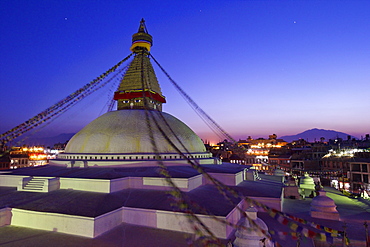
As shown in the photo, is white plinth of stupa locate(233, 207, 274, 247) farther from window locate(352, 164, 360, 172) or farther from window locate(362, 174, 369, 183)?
window locate(352, 164, 360, 172)

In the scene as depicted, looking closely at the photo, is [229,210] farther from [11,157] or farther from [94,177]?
[11,157]

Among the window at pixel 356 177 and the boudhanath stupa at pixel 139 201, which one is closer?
the boudhanath stupa at pixel 139 201

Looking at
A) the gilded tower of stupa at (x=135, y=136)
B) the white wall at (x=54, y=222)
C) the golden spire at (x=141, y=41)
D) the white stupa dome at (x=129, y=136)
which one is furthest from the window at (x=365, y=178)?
the white wall at (x=54, y=222)

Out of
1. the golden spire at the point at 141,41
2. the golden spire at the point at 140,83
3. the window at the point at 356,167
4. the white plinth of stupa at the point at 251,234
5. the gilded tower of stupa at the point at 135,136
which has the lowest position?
the window at the point at 356,167

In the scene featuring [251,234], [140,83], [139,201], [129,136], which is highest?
[140,83]

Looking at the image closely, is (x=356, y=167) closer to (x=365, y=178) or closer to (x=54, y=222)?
(x=365, y=178)

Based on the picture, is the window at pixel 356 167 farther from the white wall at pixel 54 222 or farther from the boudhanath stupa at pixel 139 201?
the white wall at pixel 54 222

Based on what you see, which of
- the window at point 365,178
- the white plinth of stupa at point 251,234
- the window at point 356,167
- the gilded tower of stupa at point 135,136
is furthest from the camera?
the window at point 356,167

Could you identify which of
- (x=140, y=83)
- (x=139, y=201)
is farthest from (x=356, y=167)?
(x=139, y=201)

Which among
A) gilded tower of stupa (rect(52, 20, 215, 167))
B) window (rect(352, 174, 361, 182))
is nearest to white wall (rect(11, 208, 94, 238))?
gilded tower of stupa (rect(52, 20, 215, 167))

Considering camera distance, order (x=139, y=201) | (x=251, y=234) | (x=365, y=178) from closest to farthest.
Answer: (x=251, y=234) → (x=139, y=201) → (x=365, y=178)

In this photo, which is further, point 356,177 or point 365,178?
point 356,177

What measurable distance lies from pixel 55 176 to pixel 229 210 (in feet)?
22.7

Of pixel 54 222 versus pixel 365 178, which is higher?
pixel 54 222
